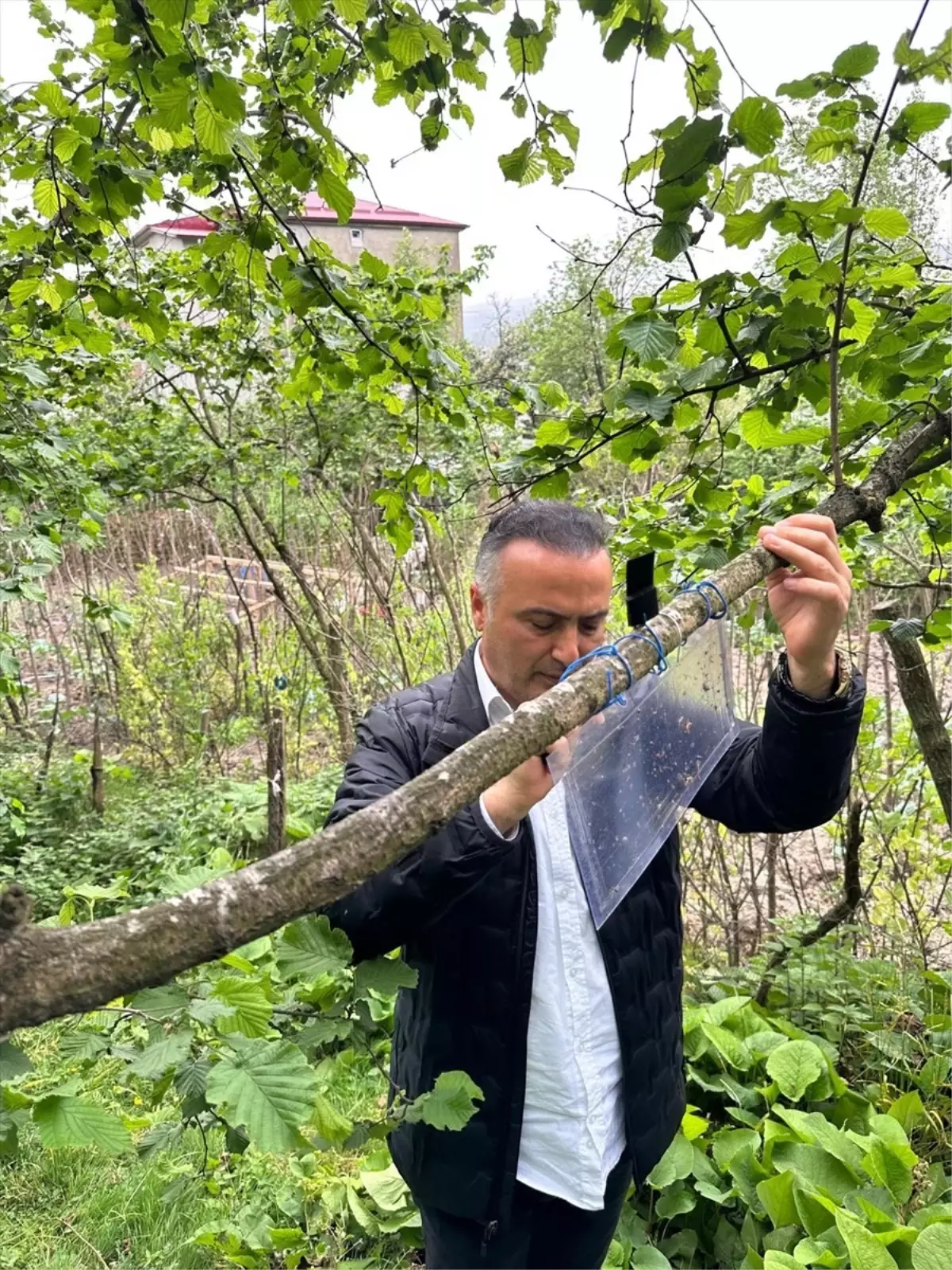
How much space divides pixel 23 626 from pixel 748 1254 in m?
8.88

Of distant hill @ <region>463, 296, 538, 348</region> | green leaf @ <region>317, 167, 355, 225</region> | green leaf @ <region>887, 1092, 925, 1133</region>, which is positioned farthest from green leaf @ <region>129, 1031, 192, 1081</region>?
distant hill @ <region>463, 296, 538, 348</region>

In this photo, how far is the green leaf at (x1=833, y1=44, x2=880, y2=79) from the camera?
1121 mm

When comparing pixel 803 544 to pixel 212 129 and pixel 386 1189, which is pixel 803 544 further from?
pixel 386 1189

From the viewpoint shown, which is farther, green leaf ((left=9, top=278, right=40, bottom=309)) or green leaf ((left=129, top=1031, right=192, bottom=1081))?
green leaf ((left=9, top=278, right=40, bottom=309))

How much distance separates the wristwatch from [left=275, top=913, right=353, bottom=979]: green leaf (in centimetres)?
99

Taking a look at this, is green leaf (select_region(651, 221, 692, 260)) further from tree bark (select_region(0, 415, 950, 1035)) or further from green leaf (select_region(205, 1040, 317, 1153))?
green leaf (select_region(205, 1040, 317, 1153))

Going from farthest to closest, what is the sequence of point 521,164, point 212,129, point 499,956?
point 521,164 → point 499,956 → point 212,129

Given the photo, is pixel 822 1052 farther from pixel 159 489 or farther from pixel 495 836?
pixel 159 489

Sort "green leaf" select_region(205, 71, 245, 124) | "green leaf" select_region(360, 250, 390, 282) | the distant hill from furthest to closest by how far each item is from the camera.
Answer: the distant hill
"green leaf" select_region(360, 250, 390, 282)
"green leaf" select_region(205, 71, 245, 124)

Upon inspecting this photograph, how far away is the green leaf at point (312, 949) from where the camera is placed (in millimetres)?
822

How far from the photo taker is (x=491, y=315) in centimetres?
1217

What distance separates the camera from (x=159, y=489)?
5602mm

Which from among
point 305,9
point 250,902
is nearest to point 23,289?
point 305,9

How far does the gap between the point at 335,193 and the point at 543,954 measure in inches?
67.0
